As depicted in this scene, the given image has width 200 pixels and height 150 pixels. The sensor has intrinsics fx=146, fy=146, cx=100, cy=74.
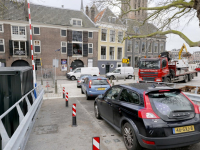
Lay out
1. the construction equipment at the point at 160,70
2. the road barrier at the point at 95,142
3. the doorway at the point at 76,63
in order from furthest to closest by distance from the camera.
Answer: the doorway at the point at 76,63 → the construction equipment at the point at 160,70 → the road barrier at the point at 95,142

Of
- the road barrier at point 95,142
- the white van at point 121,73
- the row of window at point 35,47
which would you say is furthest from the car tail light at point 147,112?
the row of window at point 35,47

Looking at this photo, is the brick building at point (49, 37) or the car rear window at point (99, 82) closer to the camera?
the car rear window at point (99, 82)

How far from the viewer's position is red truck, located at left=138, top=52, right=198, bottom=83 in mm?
13617

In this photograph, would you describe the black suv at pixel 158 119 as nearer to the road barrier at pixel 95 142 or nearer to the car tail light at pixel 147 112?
the car tail light at pixel 147 112

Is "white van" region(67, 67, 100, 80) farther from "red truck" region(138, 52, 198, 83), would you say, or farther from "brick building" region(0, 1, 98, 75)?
"red truck" region(138, 52, 198, 83)

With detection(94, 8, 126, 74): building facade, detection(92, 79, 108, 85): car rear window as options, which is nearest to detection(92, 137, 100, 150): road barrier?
detection(92, 79, 108, 85): car rear window

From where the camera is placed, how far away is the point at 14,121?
408 centimetres

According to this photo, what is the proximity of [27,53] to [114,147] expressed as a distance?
26.0 m

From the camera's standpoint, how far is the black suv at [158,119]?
3076 mm

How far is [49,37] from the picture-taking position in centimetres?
2716

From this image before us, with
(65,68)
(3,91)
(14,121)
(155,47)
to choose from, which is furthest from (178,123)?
(155,47)

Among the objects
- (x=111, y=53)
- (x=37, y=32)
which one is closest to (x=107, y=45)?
(x=111, y=53)

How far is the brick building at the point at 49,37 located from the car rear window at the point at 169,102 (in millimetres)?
26147

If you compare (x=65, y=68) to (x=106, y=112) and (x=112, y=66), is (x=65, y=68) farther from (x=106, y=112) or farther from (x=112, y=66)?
(x=106, y=112)
